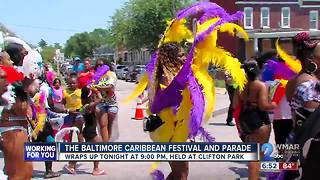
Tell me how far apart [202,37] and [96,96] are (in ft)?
11.9

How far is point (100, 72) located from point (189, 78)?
12.5ft

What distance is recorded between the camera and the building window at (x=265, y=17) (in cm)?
4925

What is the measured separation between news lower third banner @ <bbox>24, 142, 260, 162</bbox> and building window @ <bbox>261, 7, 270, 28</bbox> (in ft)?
152

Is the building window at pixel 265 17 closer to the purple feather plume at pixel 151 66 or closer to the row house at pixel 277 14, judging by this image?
the row house at pixel 277 14

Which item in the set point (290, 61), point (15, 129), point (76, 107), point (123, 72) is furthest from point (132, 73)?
point (15, 129)

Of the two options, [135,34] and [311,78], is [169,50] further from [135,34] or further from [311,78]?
[135,34]

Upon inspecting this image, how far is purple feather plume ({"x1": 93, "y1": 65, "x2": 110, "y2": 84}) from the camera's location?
7.95 m

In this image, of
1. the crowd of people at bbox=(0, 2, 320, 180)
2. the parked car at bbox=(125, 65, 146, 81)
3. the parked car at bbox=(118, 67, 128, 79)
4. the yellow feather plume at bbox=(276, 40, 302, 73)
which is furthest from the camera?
the parked car at bbox=(118, 67, 128, 79)

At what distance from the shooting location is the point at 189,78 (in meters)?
4.43

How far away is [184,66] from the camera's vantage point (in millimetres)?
4449

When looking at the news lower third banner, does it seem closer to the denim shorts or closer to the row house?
the denim shorts

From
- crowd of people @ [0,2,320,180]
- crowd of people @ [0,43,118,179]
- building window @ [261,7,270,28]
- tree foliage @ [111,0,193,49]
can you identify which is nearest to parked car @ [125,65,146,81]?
tree foliage @ [111,0,193,49]

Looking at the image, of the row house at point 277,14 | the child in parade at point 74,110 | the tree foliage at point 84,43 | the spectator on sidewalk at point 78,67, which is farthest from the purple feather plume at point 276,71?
the tree foliage at point 84,43

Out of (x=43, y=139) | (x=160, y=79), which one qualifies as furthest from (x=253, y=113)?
(x=43, y=139)
